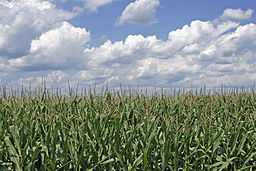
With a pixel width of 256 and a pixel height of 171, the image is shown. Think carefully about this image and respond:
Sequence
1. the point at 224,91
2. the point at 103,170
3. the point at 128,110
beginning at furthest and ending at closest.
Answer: the point at 224,91, the point at 128,110, the point at 103,170

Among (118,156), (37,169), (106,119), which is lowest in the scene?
(37,169)

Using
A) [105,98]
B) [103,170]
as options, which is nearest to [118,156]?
[103,170]

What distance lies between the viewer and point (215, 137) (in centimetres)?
476

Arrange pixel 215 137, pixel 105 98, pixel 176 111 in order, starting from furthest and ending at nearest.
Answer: pixel 105 98
pixel 176 111
pixel 215 137

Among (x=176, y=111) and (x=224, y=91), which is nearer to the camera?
(x=176, y=111)

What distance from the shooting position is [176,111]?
736cm

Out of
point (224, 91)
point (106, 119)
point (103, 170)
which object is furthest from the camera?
point (224, 91)

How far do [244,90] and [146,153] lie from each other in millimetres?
8948

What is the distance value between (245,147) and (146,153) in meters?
2.56

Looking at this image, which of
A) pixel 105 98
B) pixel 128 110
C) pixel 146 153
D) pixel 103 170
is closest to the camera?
pixel 146 153

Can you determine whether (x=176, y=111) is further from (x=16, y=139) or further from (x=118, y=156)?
(x=16, y=139)

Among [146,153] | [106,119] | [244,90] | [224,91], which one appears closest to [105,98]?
[106,119]

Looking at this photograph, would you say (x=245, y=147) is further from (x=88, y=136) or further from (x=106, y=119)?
(x=88, y=136)

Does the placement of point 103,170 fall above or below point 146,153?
below
